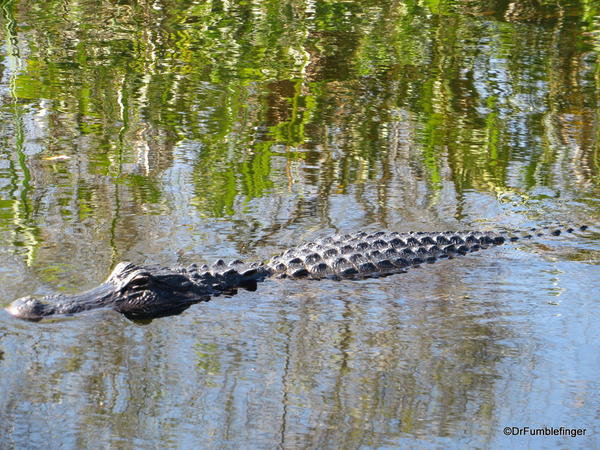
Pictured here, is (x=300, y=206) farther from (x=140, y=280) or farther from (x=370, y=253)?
(x=140, y=280)

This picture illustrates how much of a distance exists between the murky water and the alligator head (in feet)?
0.28

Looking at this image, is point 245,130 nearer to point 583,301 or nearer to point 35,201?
point 35,201

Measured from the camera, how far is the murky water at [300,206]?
3.65 metres

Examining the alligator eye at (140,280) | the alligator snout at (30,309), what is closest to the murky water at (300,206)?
the alligator snout at (30,309)

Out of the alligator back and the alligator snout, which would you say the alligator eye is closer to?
the alligator snout

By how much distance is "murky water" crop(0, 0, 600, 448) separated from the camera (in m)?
3.65

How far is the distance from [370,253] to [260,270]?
65cm

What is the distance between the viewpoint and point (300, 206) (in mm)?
5926

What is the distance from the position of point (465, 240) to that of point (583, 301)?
3.09 ft

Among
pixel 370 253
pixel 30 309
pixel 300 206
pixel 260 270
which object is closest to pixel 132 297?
→ pixel 30 309

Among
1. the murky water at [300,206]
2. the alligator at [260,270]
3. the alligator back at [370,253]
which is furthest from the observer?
the alligator back at [370,253]

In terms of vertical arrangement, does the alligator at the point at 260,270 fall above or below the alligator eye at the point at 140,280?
below

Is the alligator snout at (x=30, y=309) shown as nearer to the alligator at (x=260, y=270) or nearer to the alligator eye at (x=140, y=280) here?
the alligator at (x=260, y=270)

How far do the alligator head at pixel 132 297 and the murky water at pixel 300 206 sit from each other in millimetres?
87
